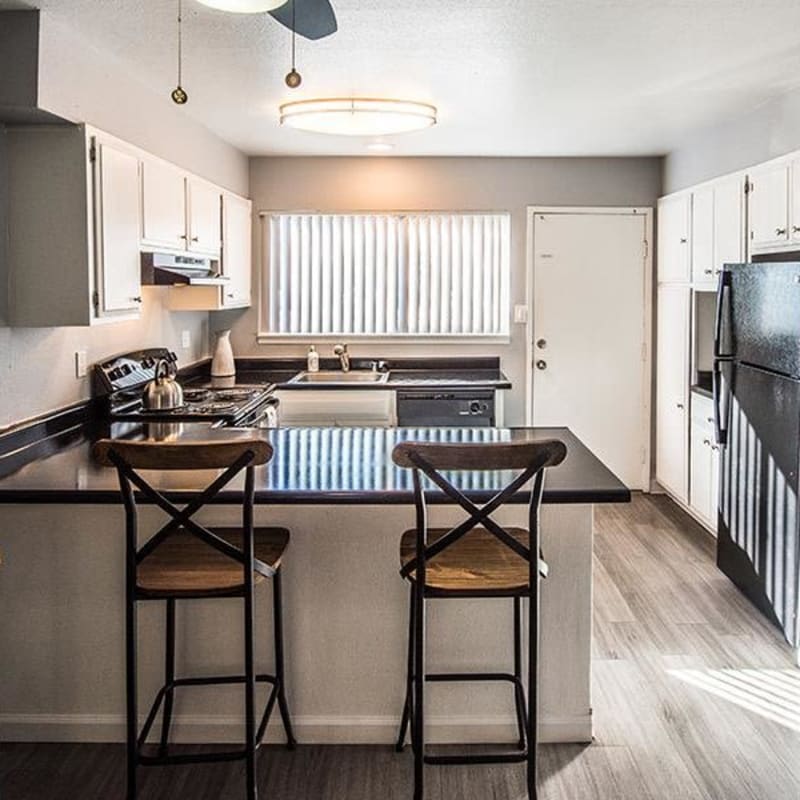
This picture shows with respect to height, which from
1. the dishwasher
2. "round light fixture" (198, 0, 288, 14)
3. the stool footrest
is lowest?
the stool footrest

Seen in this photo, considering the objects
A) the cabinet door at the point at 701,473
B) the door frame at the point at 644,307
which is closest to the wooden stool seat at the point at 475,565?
the cabinet door at the point at 701,473

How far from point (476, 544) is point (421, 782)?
67 cm

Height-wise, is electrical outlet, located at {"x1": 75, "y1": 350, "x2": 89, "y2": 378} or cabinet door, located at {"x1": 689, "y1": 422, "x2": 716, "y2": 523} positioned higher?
electrical outlet, located at {"x1": 75, "y1": 350, "x2": 89, "y2": 378}

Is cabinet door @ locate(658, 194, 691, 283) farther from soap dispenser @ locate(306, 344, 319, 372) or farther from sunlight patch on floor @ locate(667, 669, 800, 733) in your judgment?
sunlight patch on floor @ locate(667, 669, 800, 733)

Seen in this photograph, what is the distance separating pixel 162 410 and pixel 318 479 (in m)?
1.81

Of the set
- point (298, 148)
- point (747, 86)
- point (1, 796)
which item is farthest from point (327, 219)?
point (1, 796)

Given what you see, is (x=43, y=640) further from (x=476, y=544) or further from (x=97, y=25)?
(x=97, y=25)

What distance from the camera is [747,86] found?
439cm

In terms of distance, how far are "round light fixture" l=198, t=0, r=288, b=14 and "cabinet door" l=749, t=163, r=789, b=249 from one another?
2947 millimetres

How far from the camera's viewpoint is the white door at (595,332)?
673cm

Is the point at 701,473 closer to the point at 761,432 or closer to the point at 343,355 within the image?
the point at 761,432

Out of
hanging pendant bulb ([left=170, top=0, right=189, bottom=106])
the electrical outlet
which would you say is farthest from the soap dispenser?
hanging pendant bulb ([left=170, top=0, right=189, bottom=106])

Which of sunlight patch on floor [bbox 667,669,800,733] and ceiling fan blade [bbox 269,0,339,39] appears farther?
sunlight patch on floor [bbox 667,669,800,733]

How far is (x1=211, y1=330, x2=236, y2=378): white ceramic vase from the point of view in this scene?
251 inches
